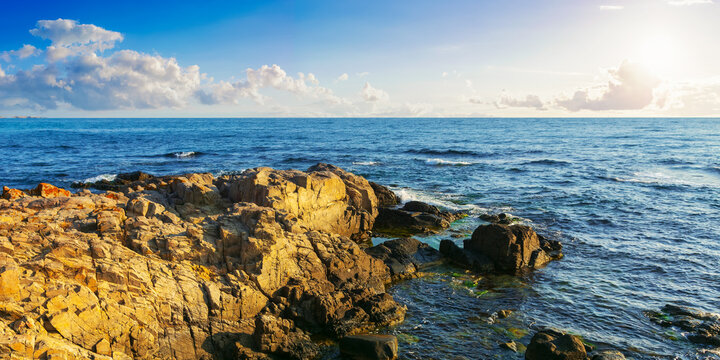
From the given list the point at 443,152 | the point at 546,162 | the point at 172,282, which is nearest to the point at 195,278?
the point at 172,282

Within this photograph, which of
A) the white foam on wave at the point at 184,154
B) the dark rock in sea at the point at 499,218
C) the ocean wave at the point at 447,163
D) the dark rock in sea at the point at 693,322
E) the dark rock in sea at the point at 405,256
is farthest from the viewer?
the white foam on wave at the point at 184,154

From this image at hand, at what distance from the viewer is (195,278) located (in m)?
12.3

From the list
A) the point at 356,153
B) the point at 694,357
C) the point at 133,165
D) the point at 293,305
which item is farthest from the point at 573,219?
the point at 133,165

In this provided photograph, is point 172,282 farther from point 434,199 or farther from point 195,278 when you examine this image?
Result: point 434,199

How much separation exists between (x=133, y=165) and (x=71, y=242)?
42526 millimetres

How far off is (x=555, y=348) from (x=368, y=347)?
515 cm

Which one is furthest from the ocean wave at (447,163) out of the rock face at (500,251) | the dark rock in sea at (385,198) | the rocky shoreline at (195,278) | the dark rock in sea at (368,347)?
the dark rock in sea at (368,347)

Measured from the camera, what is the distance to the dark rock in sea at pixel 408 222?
78.1ft

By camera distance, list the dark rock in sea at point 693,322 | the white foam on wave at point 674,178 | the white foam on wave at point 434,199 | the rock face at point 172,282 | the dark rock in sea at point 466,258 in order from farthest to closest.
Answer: the white foam on wave at point 674,178 < the white foam on wave at point 434,199 < the dark rock in sea at point 466,258 < the dark rock in sea at point 693,322 < the rock face at point 172,282

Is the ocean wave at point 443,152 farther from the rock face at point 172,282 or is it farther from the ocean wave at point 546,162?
the rock face at point 172,282

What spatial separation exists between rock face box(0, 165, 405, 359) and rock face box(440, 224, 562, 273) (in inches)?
154

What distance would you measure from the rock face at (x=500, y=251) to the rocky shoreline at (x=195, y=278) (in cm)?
6

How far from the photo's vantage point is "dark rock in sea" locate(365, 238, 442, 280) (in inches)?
690

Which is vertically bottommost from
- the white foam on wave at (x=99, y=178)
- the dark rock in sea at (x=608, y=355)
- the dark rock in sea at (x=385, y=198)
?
the dark rock in sea at (x=608, y=355)
